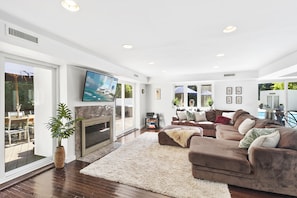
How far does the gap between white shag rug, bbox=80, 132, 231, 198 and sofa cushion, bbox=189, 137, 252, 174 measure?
306mm

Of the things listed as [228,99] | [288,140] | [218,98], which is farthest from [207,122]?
[288,140]

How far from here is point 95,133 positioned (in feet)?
14.0

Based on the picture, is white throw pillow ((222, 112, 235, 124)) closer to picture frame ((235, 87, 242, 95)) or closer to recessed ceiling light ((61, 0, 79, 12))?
picture frame ((235, 87, 242, 95))

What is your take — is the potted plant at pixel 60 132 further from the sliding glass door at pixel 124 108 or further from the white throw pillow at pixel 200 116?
the white throw pillow at pixel 200 116

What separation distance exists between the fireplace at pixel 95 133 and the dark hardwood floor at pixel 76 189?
1.11 m

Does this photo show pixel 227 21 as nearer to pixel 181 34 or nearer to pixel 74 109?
pixel 181 34

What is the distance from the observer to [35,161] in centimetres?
307

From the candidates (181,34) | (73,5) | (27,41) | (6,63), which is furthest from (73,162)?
(181,34)

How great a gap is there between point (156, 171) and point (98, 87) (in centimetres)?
249

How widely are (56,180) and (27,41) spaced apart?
2278 millimetres

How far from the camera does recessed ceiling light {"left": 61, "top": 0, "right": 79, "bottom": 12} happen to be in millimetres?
1717

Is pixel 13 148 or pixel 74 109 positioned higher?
pixel 74 109

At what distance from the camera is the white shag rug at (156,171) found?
2279 mm

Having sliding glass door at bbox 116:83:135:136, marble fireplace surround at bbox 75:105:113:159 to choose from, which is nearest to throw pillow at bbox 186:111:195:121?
sliding glass door at bbox 116:83:135:136
